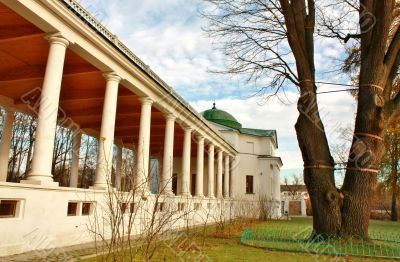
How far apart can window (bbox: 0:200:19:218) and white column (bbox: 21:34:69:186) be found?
0.86 m

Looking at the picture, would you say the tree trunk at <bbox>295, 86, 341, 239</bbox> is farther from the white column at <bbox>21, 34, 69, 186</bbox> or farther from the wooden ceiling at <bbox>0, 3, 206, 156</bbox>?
the wooden ceiling at <bbox>0, 3, 206, 156</bbox>

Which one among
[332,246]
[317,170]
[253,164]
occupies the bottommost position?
[332,246]

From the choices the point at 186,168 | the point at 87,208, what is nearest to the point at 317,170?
the point at 87,208

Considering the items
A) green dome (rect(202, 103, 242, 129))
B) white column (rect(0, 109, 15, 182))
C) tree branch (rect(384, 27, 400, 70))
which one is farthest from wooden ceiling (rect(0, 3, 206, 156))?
green dome (rect(202, 103, 242, 129))

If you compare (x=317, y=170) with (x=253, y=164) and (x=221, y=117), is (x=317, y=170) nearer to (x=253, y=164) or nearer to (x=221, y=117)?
(x=253, y=164)

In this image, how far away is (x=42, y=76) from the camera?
15758 mm

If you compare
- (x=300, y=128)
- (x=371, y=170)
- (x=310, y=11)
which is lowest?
(x=371, y=170)

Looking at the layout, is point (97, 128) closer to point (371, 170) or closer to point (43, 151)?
point (43, 151)

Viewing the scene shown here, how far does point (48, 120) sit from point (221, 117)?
33.9 meters

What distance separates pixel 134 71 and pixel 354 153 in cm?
906

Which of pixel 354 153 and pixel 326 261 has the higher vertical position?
pixel 354 153

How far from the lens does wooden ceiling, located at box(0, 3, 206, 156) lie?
38.8ft

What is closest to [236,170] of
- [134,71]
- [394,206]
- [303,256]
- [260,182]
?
[260,182]

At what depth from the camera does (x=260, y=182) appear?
128 ft
